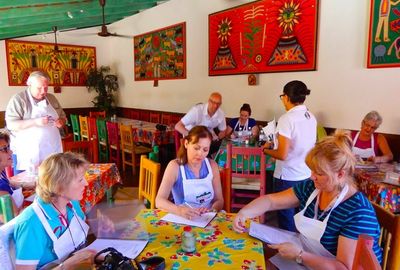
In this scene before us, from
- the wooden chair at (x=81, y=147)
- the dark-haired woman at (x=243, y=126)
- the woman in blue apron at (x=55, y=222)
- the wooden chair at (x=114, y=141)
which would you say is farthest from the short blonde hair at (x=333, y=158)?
the wooden chair at (x=114, y=141)

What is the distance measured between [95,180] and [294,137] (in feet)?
5.33

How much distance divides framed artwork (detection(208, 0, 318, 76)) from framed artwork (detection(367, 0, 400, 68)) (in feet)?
2.23

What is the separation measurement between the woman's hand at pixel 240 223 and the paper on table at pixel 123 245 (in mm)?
446

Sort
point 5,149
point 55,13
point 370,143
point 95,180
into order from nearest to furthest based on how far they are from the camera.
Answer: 1. point 5,149
2. point 95,180
3. point 370,143
4. point 55,13

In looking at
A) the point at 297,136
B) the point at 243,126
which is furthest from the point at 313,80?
the point at 297,136

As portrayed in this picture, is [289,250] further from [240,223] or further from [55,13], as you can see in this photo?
[55,13]

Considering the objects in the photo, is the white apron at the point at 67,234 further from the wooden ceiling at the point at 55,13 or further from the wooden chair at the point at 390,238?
the wooden ceiling at the point at 55,13

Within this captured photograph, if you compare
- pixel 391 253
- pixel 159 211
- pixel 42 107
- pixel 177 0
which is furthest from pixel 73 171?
pixel 177 0

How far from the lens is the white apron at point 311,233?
4.33 feet

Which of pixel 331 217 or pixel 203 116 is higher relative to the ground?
pixel 203 116

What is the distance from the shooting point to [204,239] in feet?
4.64

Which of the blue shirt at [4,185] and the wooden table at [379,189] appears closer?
the blue shirt at [4,185]

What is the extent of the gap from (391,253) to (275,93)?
343cm

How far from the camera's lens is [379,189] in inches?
89.4
